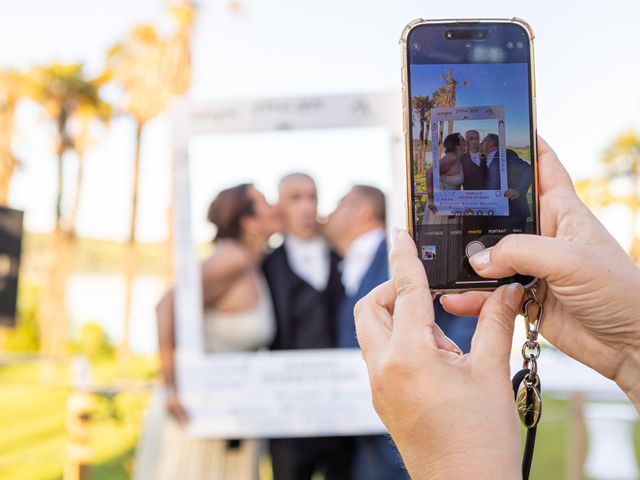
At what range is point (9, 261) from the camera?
2221 millimetres

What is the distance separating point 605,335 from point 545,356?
9.40ft

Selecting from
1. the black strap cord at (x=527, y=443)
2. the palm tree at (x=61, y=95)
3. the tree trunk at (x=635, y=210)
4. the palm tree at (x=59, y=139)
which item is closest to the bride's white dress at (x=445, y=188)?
the black strap cord at (x=527, y=443)

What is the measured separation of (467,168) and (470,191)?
3 centimetres

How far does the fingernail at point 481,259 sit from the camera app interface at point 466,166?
0.07 ft

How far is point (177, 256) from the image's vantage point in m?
3.01

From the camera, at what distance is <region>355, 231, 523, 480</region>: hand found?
66 centimetres

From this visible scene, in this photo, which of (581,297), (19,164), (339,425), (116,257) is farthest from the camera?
(116,257)

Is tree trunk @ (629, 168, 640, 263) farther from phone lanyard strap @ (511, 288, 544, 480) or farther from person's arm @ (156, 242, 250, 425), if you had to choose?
phone lanyard strap @ (511, 288, 544, 480)

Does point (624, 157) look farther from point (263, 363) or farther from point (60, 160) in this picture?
point (263, 363)

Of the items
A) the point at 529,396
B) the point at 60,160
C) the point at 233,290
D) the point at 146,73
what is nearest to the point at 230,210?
the point at 233,290

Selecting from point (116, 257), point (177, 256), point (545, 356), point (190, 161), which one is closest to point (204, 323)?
point (177, 256)

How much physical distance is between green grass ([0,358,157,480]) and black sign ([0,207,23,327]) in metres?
1.66

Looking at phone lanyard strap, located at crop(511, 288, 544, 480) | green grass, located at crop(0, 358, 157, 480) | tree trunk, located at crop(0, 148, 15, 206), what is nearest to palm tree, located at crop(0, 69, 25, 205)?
tree trunk, located at crop(0, 148, 15, 206)

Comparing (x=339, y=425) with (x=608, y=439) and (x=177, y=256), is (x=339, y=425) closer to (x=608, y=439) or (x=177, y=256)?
(x=177, y=256)
